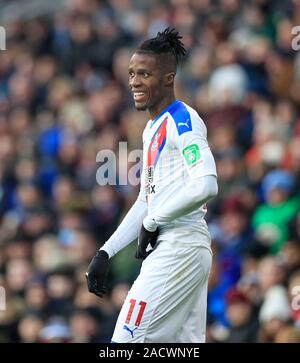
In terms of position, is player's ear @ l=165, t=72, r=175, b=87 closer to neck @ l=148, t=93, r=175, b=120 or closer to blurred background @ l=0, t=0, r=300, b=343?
neck @ l=148, t=93, r=175, b=120

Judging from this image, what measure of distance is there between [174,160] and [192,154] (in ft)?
0.87

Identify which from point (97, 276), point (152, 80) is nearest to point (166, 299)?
point (97, 276)

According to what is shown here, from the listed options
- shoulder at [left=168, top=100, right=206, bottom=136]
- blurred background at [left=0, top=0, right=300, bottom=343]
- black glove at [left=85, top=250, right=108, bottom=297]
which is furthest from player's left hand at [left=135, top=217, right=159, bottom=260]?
blurred background at [left=0, top=0, right=300, bottom=343]

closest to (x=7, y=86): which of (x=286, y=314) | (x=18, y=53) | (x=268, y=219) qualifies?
(x=18, y=53)

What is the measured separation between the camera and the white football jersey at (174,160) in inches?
287

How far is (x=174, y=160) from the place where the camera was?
7434 millimetres

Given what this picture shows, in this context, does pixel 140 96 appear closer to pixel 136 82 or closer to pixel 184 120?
pixel 136 82

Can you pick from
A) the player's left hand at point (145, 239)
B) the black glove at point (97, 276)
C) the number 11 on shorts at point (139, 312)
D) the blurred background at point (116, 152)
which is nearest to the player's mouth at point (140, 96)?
the player's left hand at point (145, 239)

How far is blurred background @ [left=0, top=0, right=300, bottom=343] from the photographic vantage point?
11.2 metres

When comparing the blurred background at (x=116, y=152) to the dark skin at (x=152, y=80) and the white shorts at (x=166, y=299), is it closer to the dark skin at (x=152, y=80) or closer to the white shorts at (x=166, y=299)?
the white shorts at (x=166, y=299)

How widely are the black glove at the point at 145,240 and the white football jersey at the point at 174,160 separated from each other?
0.06 m

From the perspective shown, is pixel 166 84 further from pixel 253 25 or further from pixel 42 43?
pixel 42 43
